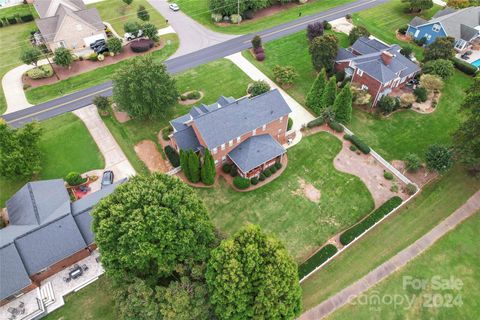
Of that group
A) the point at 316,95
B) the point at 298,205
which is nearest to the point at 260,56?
the point at 316,95

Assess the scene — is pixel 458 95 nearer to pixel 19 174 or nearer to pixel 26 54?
pixel 19 174

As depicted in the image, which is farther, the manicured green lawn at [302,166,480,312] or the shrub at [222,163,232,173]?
the shrub at [222,163,232,173]

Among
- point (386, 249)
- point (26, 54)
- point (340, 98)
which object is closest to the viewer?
point (386, 249)

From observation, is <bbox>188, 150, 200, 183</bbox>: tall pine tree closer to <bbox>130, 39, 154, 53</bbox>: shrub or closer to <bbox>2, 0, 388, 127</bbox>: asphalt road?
<bbox>2, 0, 388, 127</bbox>: asphalt road

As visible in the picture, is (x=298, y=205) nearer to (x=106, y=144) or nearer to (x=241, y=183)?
(x=241, y=183)

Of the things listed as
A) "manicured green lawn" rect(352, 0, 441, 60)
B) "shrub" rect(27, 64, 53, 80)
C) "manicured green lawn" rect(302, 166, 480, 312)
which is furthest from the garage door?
"manicured green lawn" rect(302, 166, 480, 312)

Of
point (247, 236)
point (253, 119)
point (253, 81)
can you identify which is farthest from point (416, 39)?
point (247, 236)
